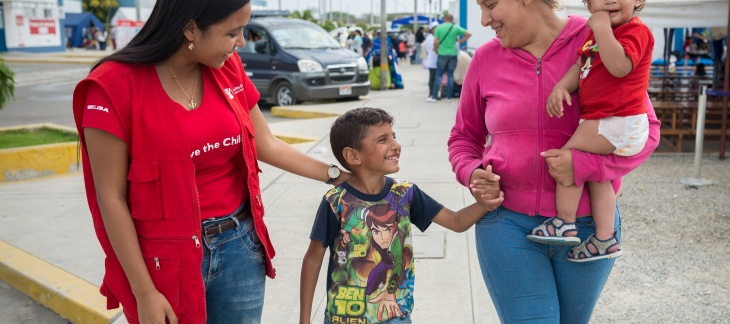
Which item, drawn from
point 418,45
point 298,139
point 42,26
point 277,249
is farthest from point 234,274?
point 42,26

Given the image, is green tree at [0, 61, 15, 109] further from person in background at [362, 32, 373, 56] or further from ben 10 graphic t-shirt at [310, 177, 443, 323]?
person in background at [362, 32, 373, 56]

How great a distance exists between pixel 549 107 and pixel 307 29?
51.9 feet

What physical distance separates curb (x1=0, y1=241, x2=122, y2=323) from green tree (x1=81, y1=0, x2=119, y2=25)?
215 feet

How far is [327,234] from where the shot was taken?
2.95 meters

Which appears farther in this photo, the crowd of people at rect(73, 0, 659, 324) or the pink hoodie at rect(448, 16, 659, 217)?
the pink hoodie at rect(448, 16, 659, 217)

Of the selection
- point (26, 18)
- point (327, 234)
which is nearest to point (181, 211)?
point (327, 234)

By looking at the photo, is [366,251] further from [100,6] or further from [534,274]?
[100,6]

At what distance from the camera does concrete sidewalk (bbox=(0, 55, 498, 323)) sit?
4.88 meters

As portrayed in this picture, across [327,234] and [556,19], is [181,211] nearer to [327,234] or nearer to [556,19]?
[327,234]

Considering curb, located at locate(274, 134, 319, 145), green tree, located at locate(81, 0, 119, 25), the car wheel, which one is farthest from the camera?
green tree, located at locate(81, 0, 119, 25)

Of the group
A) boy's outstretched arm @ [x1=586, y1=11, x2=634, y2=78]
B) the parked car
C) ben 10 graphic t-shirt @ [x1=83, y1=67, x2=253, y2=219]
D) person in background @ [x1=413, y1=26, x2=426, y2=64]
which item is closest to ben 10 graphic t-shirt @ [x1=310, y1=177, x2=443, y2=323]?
ben 10 graphic t-shirt @ [x1=83, y1=67, x2=253, y2=219]

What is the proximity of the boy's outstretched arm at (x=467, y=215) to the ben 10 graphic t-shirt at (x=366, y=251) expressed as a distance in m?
0.16

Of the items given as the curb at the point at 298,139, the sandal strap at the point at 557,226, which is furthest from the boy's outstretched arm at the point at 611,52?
the curb at the point at 298,139

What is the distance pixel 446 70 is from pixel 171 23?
1442 cm
